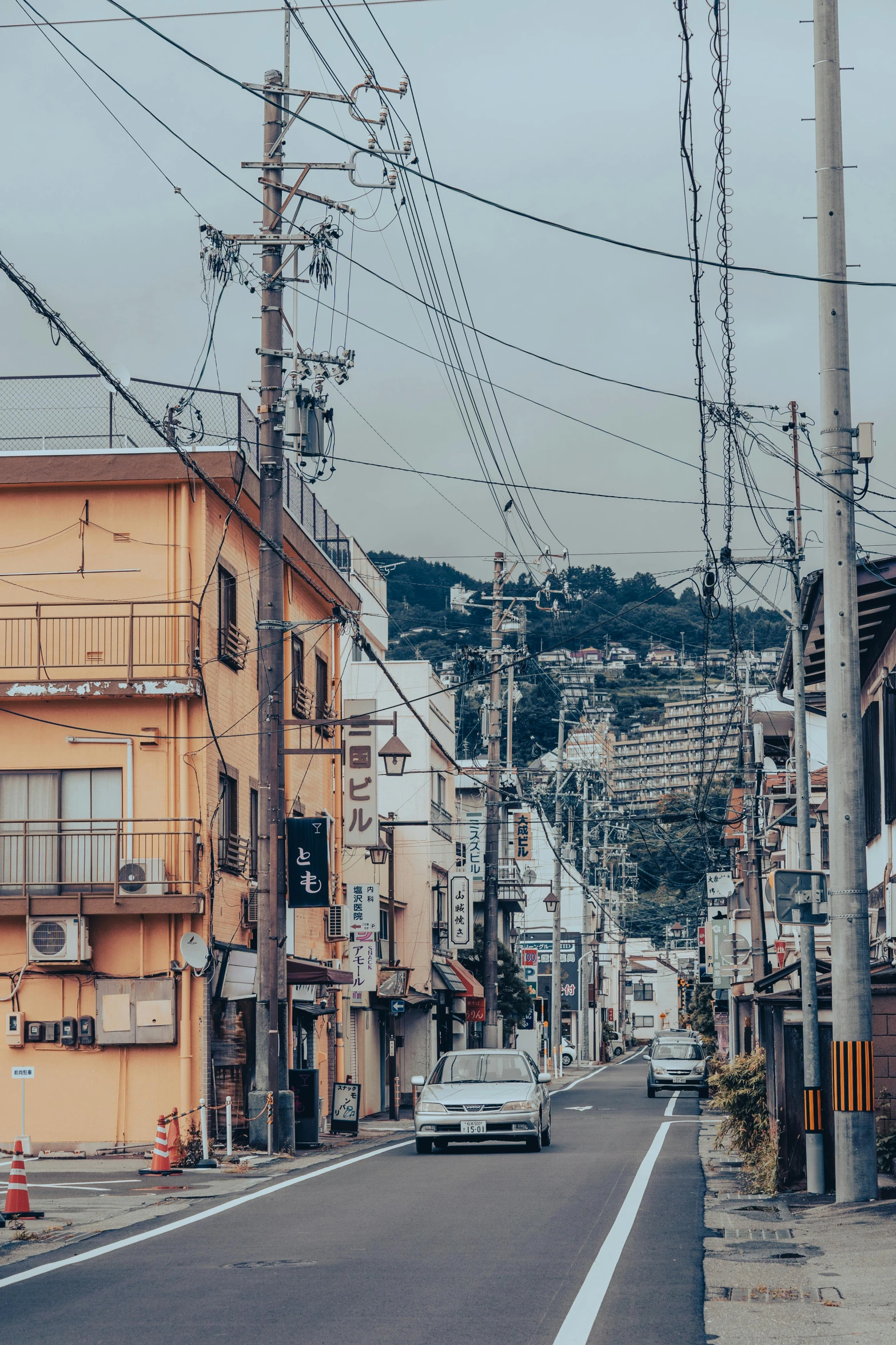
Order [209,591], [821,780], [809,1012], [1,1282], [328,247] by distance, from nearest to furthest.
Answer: [1,1282] < [809,1012] < [328,247] < [209,591] < [821,780]

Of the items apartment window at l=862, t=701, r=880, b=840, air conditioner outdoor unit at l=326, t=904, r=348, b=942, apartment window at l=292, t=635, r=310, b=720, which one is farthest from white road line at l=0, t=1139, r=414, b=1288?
air conditioner outdoor unit at l=326, t=904, r=348, b=942

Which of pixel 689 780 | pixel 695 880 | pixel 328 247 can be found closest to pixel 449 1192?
pixel 328 247

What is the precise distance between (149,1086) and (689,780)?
84.2 metres

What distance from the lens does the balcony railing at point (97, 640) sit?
24844 mm

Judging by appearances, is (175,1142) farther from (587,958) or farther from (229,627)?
(587,958)

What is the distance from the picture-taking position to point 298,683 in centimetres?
3105

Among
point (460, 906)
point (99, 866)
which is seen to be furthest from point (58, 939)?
point (460, 906)

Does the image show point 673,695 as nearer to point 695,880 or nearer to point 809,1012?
point 695,880

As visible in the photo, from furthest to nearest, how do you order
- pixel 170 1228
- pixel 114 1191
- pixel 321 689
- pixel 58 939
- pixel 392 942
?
pixel 392 942, pixel 321 689, pixel 58 939, pixel 114 1191, pixel 170 1228

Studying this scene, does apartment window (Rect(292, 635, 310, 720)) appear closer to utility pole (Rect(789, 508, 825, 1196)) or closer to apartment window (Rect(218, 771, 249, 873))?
apartment window (Rect(218, 771, 249, 873))

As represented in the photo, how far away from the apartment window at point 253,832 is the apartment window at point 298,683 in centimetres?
257

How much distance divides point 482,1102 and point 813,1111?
786 cm

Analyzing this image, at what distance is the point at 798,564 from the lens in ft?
79.2

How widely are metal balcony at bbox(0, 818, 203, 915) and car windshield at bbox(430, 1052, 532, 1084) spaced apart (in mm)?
4485
